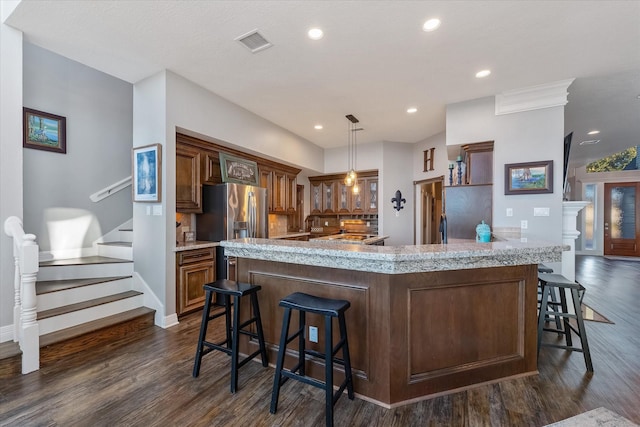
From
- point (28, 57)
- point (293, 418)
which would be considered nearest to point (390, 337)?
point (293, 418)

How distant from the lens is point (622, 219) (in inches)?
321

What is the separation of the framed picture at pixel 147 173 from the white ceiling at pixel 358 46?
3.07 feet

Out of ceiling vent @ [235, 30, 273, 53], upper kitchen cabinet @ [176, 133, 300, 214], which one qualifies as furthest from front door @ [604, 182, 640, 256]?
ceiling vent @ [235, 30, 273, 53]

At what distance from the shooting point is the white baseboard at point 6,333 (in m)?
2.38

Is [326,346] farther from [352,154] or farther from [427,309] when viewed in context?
[352,154]

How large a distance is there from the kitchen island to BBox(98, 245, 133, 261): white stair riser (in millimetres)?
2516

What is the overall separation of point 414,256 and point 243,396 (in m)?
1.56

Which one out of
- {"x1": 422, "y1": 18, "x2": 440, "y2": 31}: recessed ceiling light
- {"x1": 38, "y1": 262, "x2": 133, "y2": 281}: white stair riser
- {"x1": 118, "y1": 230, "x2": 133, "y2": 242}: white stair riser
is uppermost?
{"x1": 422, "y1": 18, "x2": 440, "y2": 31}: recessed ceiling light

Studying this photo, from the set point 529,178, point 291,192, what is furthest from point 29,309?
point 529,178

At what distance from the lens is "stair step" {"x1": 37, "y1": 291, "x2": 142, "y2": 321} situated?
8.40 ft

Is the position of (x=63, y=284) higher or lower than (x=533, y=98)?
lower

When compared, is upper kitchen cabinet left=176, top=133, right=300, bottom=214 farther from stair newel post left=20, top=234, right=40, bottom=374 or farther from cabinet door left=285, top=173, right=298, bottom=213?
stair newel post left=20, top=234, right=40, bottom=374

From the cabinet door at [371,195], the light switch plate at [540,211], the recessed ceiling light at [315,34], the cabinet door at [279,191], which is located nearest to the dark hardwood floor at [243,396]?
the light switch plate at [540,211]

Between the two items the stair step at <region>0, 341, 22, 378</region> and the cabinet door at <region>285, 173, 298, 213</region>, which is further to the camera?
the cabinet door at <region>285, 173, 298, 213</region>
